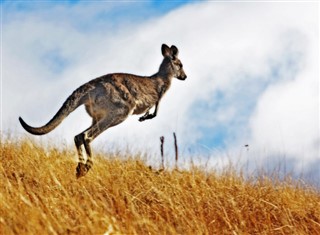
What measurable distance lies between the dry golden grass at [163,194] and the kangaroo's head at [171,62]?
2.63m

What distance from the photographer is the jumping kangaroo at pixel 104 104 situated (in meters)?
10.1

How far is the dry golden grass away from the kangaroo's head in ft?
8.62

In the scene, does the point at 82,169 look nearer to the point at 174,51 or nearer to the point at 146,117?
the point at 146,117

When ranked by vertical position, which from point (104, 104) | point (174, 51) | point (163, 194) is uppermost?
point (174, 51)

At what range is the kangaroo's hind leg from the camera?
31.9 feet

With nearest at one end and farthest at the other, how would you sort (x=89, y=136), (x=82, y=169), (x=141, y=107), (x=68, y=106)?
(x=82, y=169) → (x=89, y=136) → (x=68, y=106) → (x=141, y=107)

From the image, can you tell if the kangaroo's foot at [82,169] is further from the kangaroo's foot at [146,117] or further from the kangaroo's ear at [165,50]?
the kangaroo's ear at [165,50]

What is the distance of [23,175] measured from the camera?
30.3 ft

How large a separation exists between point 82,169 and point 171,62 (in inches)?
176

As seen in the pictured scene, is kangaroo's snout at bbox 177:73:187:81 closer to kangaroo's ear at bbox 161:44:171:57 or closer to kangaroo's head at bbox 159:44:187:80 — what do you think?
kangaroo's head at bbox 159:44:187:80

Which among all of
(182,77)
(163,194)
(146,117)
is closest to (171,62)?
(182,77)

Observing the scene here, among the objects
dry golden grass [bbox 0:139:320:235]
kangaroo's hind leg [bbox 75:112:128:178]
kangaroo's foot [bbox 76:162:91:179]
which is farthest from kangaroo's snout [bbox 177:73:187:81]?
kangaroo's foot [bbox 76:162:91:179]

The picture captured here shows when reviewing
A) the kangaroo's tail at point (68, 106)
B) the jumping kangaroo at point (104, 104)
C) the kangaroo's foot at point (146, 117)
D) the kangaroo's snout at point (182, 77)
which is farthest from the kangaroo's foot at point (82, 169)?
the kangaroo's snout at point (182, 77)

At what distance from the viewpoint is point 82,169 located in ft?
31.7
